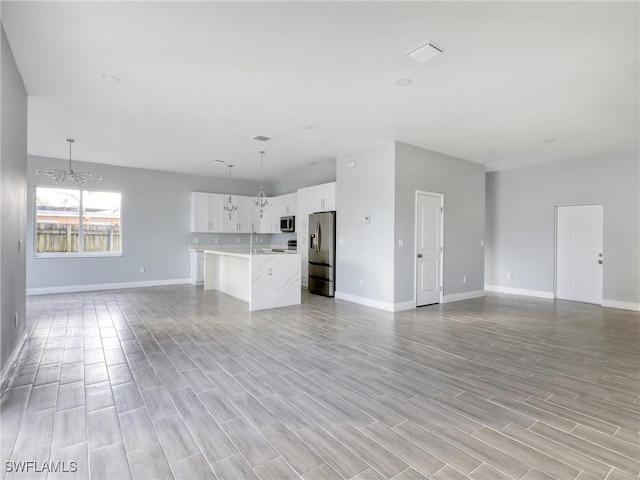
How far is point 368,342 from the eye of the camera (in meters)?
3.90

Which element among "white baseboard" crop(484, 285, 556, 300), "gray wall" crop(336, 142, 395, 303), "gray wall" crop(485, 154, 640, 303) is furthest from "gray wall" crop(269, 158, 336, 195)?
"white baseboard" crop(484, 285, 556, 300)

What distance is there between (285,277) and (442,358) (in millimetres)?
3147

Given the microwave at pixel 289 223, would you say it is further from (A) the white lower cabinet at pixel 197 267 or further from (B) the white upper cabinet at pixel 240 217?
(A) the white lower cabinet at pixel 197 267

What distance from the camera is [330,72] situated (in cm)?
320

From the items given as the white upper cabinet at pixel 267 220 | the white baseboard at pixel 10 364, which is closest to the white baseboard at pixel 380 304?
the white upper cabinet at pixel 267 220

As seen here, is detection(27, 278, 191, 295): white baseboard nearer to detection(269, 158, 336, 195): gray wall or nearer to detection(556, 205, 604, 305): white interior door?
detection(269, 158, 336, 195): gray wall

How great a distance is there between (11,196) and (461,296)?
685 centimetres

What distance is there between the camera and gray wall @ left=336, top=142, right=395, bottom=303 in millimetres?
5617

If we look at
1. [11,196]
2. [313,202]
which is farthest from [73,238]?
[313,202]

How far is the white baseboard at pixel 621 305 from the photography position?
5914mm

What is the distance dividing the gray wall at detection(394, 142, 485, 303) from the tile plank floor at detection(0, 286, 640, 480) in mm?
1398

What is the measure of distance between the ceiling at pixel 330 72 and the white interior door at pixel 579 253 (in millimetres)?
1538

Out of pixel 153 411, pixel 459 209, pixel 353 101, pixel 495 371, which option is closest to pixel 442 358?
pixel 495 371

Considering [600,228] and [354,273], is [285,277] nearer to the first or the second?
[354,273]
